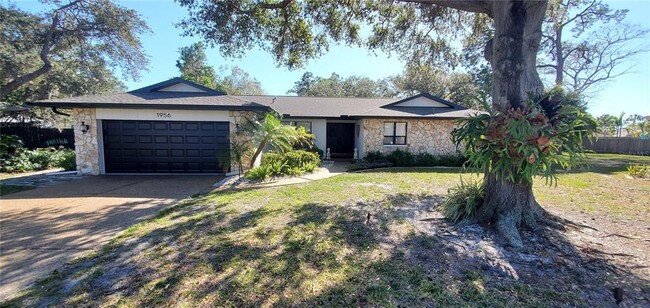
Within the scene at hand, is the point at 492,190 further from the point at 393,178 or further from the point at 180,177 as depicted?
the point at 180,177

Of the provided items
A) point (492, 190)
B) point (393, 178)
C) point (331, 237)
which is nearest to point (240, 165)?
point (393, 178)

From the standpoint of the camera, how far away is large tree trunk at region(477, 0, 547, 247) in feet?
15.5

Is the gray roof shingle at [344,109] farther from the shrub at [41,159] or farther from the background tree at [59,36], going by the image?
the shrub at [41,159]

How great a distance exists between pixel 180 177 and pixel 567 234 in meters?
10.8

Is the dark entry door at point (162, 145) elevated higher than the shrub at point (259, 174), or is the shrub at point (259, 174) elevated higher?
the dark entry door at point (162, 145)

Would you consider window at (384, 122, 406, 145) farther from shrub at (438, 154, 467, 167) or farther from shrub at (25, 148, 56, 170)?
shrub at (25, 148, 56, 170)

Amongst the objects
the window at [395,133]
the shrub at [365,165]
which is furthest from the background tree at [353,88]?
the shrub at [365,165]

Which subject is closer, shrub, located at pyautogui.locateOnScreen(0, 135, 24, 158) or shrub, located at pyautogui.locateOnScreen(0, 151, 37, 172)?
shrub, located at pyautogui.locateOnScreen(0, 151, 37, 172)

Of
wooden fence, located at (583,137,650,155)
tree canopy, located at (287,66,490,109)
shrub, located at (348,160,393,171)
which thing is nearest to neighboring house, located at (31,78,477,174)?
shrub, located at (348,160,393,171)

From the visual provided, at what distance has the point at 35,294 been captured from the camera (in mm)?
2998

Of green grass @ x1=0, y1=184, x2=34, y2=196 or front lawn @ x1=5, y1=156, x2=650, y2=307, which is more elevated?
green grass @ x1=0, y1=184, x2=34, y2=196

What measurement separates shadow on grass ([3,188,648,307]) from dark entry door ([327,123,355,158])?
41.9 ft

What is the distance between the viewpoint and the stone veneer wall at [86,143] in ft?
33.3

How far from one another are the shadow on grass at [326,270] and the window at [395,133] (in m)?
10.3
